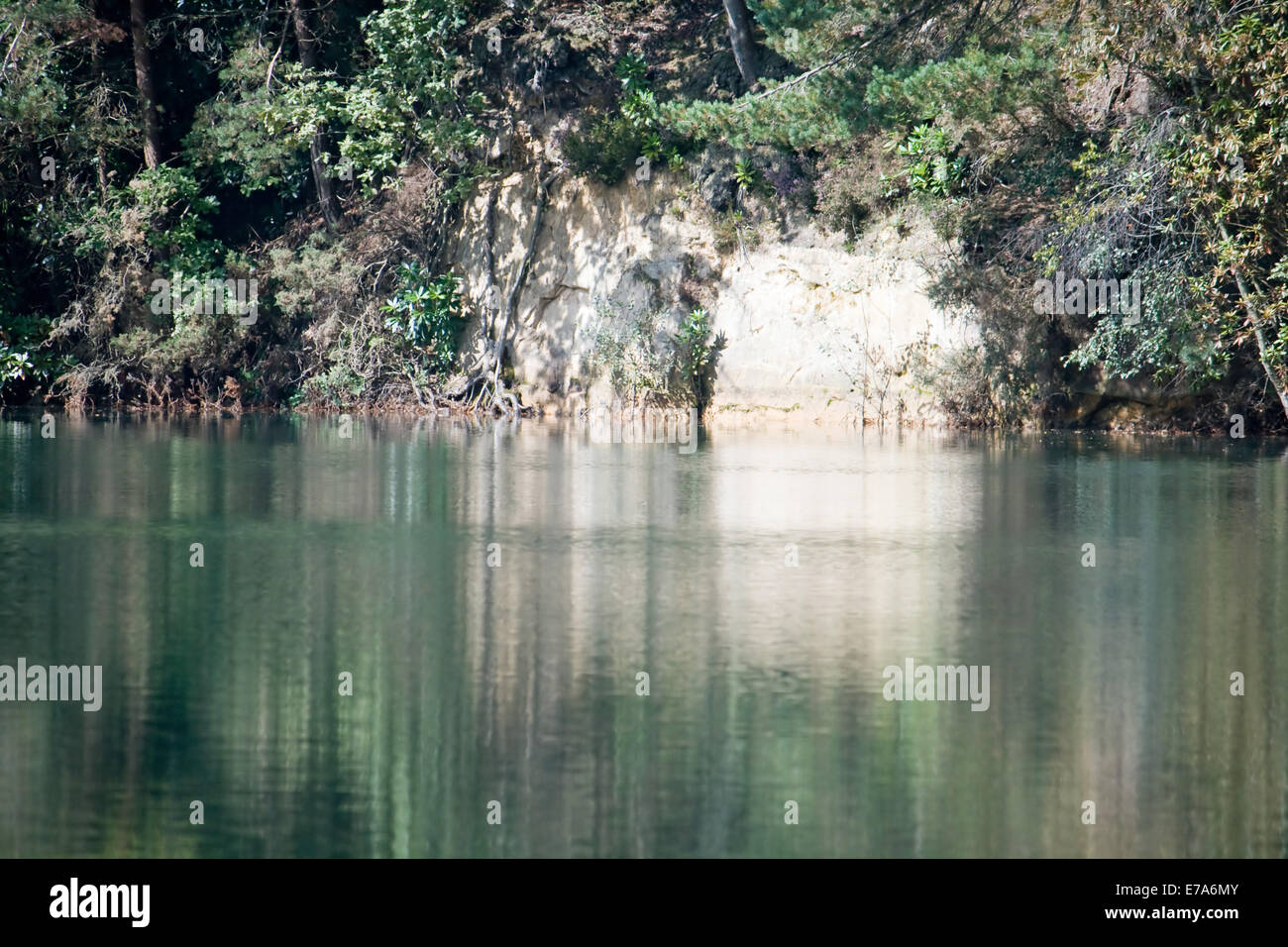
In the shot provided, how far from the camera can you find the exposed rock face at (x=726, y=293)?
2783cm

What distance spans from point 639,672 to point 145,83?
2804cm

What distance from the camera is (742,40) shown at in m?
29.2

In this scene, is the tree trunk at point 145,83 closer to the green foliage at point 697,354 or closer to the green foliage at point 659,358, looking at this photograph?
the green foliage at point 659,358

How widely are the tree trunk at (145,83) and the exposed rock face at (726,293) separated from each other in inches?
267

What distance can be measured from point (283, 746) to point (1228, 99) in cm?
1855

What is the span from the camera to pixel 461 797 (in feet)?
18.3

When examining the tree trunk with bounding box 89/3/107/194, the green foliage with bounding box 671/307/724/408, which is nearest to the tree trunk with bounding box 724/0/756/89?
the green foliage with bounding box 671/307/724/408

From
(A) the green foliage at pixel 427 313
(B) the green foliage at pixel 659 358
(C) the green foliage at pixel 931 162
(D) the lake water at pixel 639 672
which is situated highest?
(C) the green foliage at pixel 931 162

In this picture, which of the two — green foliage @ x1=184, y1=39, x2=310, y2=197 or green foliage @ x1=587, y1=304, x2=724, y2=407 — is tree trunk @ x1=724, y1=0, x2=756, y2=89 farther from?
green foliage @ x1=184, y1=39, x2=310, y2=197

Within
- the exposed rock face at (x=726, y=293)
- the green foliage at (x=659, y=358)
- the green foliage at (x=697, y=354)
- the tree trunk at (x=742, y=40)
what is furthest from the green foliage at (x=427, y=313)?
the tree trunk at (x=742, y=40)

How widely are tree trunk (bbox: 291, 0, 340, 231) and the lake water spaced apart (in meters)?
18.4

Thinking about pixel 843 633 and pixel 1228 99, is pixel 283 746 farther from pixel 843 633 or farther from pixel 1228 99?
pixel 1228 99

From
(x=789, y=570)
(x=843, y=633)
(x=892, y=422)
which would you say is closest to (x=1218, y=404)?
(x=892, y=422)
